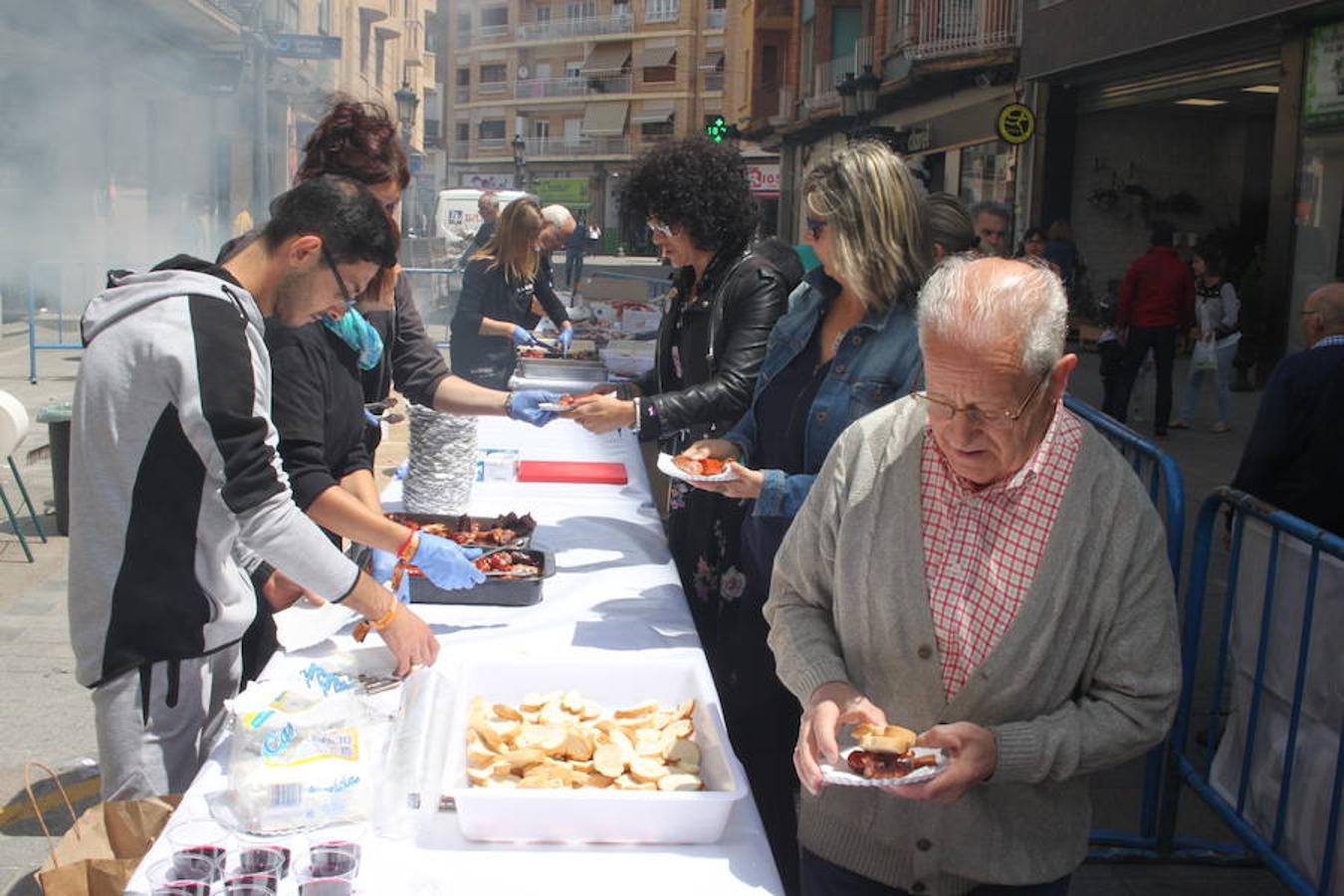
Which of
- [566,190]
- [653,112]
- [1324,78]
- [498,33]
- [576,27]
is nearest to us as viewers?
[1324,78]

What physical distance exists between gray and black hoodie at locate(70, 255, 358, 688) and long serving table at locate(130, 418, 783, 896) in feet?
0.83

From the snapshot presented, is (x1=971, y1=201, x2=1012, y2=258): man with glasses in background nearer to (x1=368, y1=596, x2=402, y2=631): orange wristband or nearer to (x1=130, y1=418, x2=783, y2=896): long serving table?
Answer: (x1=130, y1=418, x2=783, y2=896): long serving table

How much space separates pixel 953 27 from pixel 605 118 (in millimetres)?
38705

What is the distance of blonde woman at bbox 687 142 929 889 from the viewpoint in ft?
8.14

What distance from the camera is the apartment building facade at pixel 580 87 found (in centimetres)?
5222

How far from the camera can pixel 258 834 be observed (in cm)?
161

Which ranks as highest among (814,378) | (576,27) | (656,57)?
(576,27)

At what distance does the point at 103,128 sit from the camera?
1159 centimetres

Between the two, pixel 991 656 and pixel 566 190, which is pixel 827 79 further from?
pixel 566 190

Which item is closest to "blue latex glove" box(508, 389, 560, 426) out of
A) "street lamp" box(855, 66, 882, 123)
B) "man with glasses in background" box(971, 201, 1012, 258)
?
"man with glasses in background" box(971, 201, 1012, 258)

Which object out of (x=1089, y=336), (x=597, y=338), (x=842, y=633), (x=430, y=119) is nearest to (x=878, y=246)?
(x=842, y=633)

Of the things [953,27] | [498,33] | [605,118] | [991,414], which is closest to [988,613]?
[991,414]

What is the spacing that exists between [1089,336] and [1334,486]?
11781mm

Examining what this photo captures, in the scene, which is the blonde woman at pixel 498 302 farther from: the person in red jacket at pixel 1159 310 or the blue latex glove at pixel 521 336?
the person in red jacket at pixel 1159 310
